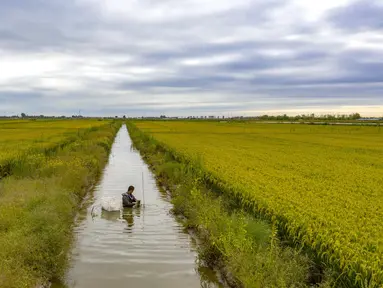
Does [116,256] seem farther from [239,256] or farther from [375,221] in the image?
[375,221]

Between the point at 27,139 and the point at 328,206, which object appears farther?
the point at 27,139

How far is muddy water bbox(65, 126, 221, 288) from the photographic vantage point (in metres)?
8.77

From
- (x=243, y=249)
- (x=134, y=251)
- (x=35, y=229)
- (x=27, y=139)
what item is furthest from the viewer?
(x=27, y=139)

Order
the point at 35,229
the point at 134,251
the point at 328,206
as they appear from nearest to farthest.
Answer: the point at 35,229 → the point at 328,206 → the point at 134,251

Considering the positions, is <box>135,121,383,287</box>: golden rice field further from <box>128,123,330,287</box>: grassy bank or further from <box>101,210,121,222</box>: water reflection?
<box>101,210,121,222</box>: water reflection

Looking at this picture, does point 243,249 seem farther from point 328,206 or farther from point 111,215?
point 111,215

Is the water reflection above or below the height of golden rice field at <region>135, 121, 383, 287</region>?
below

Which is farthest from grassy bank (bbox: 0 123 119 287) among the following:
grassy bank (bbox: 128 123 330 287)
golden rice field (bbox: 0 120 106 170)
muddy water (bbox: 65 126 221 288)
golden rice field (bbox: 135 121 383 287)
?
golden rice field (bbox: 0 120 106 170)

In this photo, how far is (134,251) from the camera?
10508 millimetres

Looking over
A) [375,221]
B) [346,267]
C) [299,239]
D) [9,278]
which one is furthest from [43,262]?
[375,221]

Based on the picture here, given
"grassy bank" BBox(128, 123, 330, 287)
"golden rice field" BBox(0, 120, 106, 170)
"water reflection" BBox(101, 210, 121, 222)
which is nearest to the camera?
"grassy bank" BBox(128, 123, 330, 287)

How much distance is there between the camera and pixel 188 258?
10.2m

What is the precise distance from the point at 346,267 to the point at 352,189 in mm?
7402

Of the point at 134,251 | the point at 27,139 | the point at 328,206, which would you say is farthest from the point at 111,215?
the point at 27,139
